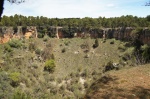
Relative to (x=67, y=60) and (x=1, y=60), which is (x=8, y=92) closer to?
(x=1, y=60)

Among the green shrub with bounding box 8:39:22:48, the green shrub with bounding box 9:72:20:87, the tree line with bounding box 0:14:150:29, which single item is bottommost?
the green shrub with bounding box 9:72:20:87

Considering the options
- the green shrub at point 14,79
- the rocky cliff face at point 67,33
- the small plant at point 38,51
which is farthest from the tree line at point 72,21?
the green shrub at point 14,79

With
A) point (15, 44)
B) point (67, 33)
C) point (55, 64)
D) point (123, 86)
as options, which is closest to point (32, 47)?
point (15, 44)

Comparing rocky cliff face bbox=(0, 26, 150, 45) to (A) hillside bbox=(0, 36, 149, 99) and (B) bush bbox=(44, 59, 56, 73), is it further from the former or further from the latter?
(B) bush bbox=(44, 59, 56, 73)

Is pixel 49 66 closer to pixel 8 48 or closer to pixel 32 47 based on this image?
pixel 8 48

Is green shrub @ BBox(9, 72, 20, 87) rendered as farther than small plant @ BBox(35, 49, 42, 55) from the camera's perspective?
No

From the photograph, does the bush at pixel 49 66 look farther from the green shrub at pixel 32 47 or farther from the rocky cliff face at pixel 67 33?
the rocky cliff face at pixel 67 33

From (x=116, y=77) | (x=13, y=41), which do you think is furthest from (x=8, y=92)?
(x=13, y=41)

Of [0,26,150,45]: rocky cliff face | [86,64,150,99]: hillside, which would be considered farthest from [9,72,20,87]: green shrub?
[86,64,150,99]: hillside
